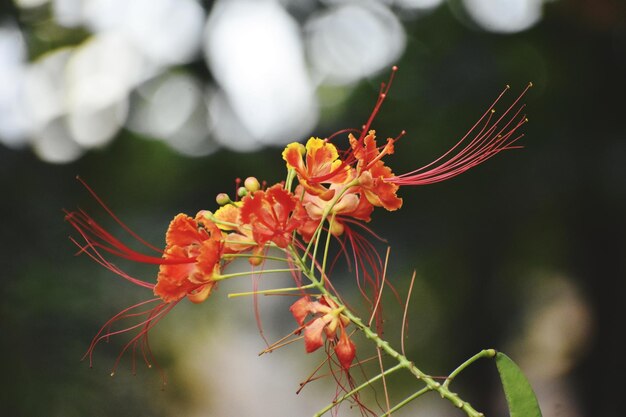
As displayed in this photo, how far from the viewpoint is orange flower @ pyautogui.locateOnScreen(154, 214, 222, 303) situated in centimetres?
68

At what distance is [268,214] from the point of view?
26.9 inches

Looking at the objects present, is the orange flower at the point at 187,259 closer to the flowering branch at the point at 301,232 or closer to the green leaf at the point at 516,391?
the flowering branch at the point at 301,232

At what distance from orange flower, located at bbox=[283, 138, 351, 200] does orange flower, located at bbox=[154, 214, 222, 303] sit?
0.10m

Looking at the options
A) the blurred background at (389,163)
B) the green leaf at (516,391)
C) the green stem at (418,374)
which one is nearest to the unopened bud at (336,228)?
the green stem at (418,374)

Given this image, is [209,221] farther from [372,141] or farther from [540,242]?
[540,242]

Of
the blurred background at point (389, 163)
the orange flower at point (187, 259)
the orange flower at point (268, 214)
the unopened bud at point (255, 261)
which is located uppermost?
the orange flower at point (268, 214)

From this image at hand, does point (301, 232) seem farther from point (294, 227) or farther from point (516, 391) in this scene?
point (516, 391)

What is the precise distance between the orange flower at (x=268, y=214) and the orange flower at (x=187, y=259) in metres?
0.04

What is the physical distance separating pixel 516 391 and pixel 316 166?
288 millimetres

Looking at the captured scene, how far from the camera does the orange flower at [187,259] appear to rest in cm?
68

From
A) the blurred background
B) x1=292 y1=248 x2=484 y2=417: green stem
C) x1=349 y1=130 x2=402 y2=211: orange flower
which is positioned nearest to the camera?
x1=292 y1=248 x2=484 y2=417: green stem

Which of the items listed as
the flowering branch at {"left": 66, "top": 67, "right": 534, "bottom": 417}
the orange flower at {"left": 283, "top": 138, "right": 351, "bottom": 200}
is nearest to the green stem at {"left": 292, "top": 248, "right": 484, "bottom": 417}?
the flowering branch at {"left": 66, "top": 67, "right": 534, "bottom": 417}

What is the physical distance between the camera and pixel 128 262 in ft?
9.62

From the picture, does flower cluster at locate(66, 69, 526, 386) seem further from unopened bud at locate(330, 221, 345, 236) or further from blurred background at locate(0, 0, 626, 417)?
blurred background at locate(0, 0, 626, 417)
